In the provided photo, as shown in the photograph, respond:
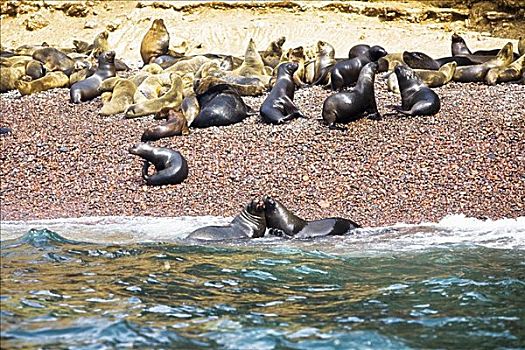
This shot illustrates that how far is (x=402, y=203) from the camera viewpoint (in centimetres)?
813

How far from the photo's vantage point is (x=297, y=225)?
7.25 m

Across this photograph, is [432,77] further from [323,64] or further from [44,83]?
[44,83]

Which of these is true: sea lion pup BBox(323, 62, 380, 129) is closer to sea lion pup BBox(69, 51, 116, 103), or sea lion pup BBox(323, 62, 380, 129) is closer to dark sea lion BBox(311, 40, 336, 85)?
dark sea lion BBox(311, 40, 336, 85)

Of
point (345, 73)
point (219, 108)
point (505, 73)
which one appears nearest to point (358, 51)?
point (345, 73)

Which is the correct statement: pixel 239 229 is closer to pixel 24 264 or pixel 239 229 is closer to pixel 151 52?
pixel 24 264

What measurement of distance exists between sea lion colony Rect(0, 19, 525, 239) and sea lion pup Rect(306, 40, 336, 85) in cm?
2

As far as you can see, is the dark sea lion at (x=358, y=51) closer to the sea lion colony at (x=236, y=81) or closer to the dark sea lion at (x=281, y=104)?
the sea lion colony at (x=236, y=81)

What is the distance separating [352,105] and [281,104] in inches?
43.4

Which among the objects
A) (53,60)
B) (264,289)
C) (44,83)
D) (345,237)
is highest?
(53,60)

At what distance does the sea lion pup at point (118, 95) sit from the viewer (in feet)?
39.3

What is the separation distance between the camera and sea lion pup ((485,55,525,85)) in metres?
12.3

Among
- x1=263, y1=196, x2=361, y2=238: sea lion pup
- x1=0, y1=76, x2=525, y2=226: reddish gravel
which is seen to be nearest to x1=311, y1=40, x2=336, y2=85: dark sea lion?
x1=0, y1=76, x2=525, y2=226: reddish gravel

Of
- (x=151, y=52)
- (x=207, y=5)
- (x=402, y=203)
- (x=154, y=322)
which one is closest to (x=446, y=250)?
(x=402, y=203)

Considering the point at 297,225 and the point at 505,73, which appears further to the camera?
the point at 505,73
